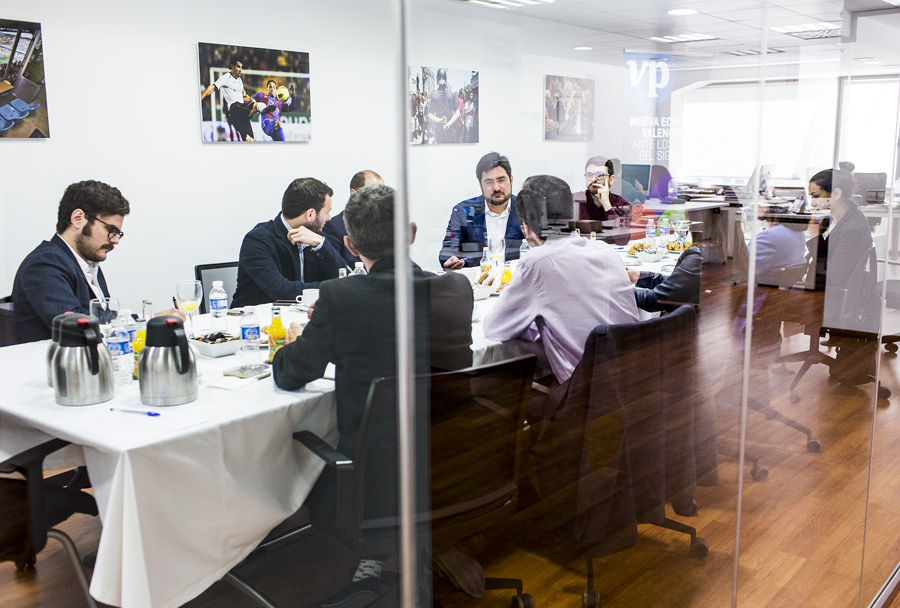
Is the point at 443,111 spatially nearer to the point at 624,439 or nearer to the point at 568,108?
the point at 568,108

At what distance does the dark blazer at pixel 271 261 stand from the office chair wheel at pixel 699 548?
2.05m

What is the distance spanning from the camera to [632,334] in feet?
5.59

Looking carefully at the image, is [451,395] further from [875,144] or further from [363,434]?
[875,144]

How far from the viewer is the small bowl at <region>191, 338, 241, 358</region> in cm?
240

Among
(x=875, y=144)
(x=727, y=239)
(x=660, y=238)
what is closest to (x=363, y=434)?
(x=660, y=238)

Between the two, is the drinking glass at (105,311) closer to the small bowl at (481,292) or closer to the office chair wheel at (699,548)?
the small bowl at (481,292)

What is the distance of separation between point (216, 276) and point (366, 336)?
2.44 metres

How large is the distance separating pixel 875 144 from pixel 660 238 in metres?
1.22

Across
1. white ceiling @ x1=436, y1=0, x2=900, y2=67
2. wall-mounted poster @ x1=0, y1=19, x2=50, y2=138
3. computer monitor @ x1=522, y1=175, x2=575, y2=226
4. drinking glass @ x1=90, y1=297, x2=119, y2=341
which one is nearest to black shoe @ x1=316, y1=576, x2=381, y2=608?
computer monitor @ x1=522, y1=175, x2=575, y2=226

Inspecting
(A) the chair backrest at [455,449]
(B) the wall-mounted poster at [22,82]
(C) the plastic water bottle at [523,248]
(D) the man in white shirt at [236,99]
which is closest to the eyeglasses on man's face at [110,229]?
(B) the wall-mounted poster at [22,82]

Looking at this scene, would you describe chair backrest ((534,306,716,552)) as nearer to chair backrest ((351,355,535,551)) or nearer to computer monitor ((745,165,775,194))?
chair backrest ((351,355,535,551))

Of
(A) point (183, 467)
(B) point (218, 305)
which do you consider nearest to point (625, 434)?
(A) point (183, 467)

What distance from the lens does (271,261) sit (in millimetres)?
3494

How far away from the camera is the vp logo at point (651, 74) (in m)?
1.45
